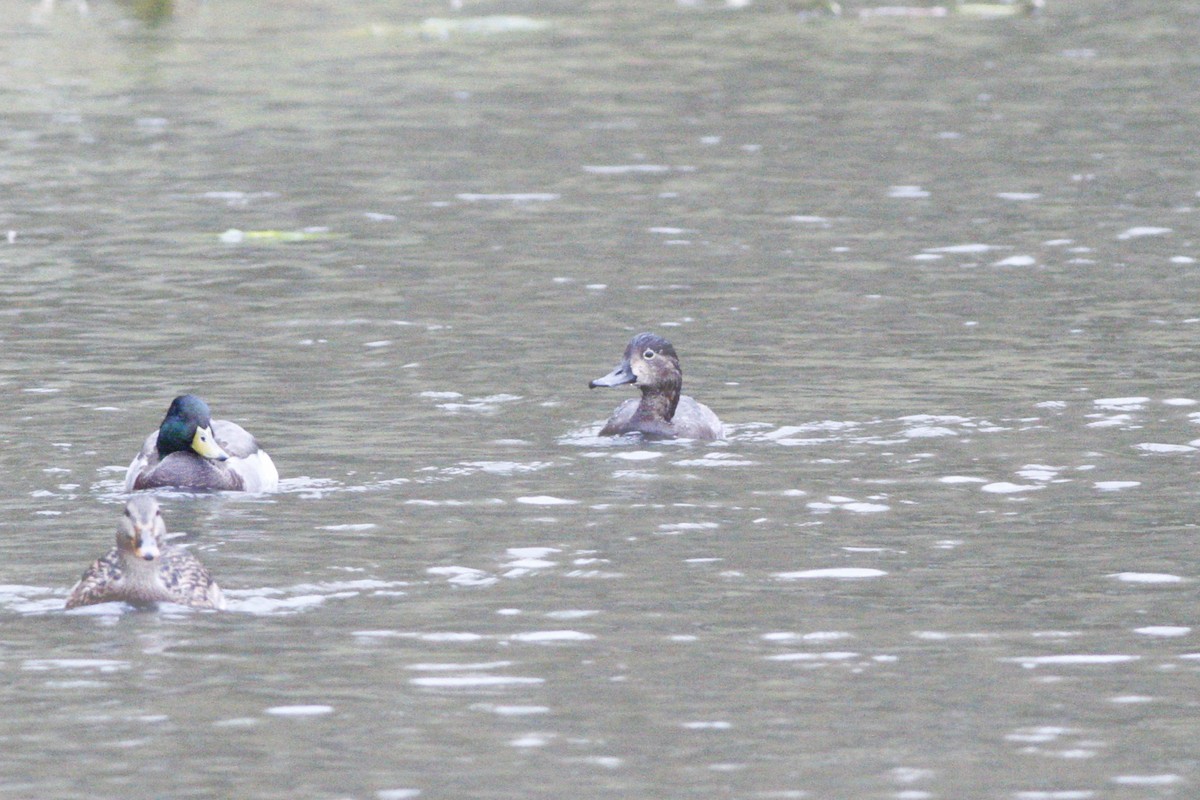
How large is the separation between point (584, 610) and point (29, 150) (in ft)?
66.8

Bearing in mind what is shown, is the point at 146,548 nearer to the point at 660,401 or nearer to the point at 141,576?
the point at 141,576

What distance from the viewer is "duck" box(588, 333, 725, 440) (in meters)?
16.2

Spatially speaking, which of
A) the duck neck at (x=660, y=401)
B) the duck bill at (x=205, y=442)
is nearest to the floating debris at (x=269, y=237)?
the duck neck at (x=660, y=401)

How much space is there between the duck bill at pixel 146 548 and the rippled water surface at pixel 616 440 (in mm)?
296

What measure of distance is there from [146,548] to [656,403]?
5315 millimetres

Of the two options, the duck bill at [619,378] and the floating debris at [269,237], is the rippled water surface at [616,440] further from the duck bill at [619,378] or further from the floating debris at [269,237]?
the duck bill at [619,378]

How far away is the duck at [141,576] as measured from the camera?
11836 mm

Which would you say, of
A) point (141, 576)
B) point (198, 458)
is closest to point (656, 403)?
point (198, 458)

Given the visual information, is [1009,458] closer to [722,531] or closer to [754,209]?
[722,531]

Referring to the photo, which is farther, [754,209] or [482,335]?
[754,209]

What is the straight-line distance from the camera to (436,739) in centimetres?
994

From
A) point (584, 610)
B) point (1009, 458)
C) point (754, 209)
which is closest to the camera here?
point (584, 610)

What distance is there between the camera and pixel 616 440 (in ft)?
53.6

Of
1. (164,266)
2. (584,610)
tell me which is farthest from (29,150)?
(584,610)
